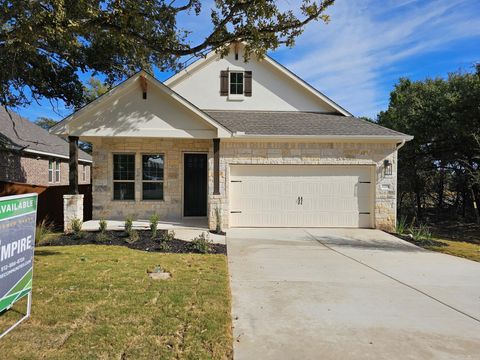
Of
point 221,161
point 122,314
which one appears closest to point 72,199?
point 221,161

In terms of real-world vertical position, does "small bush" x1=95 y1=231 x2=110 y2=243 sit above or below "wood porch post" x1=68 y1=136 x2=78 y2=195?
below

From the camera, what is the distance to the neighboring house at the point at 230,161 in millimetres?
10672

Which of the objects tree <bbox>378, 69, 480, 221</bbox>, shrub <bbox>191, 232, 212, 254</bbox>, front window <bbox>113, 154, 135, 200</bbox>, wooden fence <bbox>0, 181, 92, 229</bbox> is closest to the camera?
shrub <bbox>191, 232, 212, 254</bbox>

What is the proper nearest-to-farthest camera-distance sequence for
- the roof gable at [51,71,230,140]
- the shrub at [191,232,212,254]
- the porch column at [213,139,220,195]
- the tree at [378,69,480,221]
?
the shrub at [191,232,212,254] → the roof gable at [51,71,230,140] → the porch column at [213,139,220,195] → the tree at [378,69,480,221]

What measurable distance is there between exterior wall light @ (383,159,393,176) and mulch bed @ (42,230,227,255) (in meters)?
6.36

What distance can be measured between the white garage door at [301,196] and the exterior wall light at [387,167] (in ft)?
1.46

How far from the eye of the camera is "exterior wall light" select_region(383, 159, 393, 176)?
38.2 feet

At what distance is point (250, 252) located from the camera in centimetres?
828

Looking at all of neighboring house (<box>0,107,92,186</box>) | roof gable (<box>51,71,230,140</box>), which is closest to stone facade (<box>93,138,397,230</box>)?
roof gable (<box>51,71,230,140</box>)

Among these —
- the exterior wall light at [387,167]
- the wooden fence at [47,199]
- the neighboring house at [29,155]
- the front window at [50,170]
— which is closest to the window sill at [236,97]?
the exterior wall light at [387,167]

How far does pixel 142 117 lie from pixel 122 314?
7534 millimetres

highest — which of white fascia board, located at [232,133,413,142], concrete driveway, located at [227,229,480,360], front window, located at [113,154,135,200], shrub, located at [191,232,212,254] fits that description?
white fascia board, located at [232,133,413,142]

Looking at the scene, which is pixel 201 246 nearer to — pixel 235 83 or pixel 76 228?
pixel 76 228

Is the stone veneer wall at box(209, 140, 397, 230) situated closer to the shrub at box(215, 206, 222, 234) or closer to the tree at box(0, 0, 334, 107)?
the shrub at box(215, 206, 222, 234)
